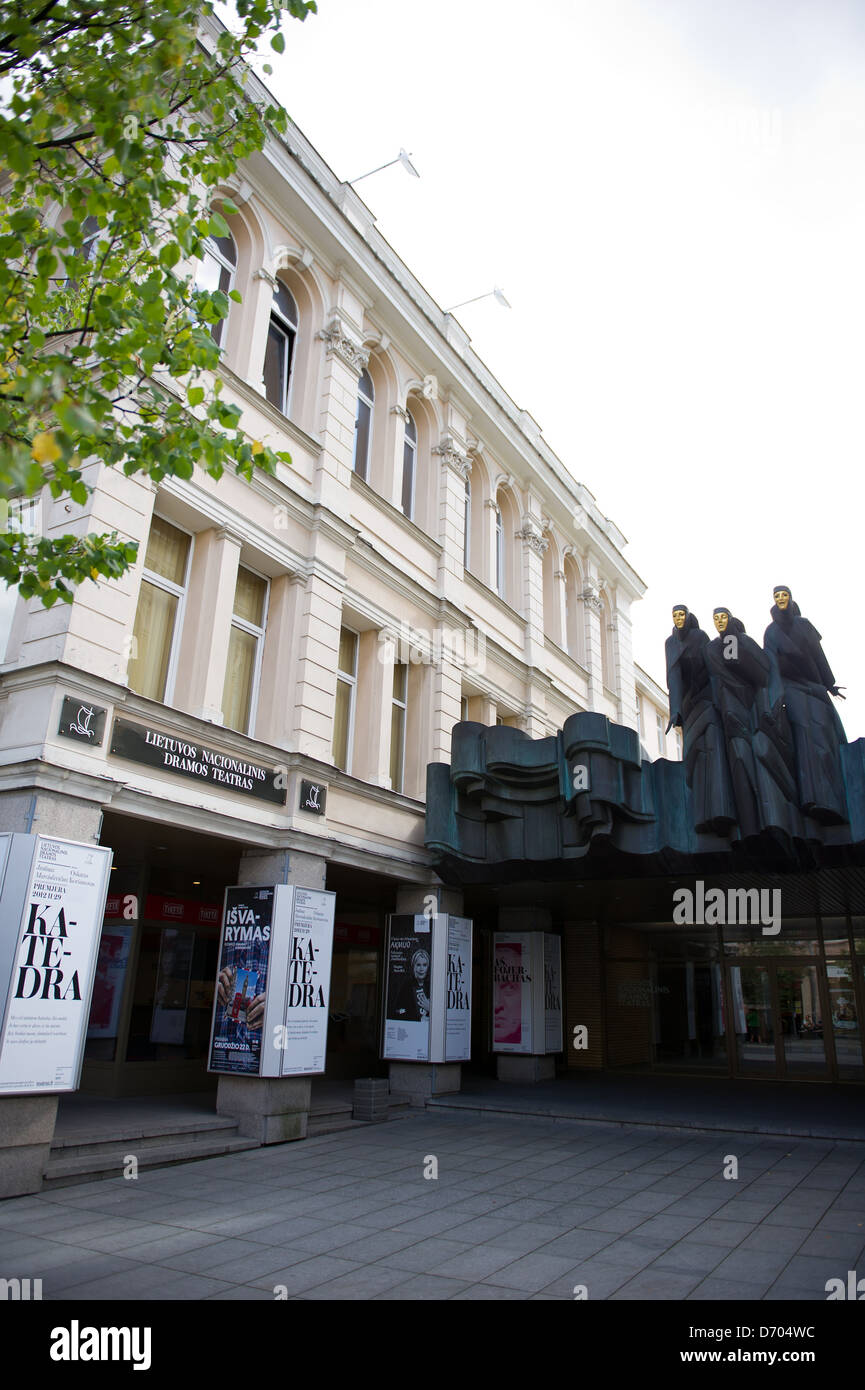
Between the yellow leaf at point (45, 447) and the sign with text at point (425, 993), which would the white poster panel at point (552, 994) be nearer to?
the sign with text at point (425, 993)

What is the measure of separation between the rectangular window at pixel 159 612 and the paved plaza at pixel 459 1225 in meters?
5.72

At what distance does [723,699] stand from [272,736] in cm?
650

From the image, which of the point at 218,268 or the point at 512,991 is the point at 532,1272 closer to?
the point at 512,991

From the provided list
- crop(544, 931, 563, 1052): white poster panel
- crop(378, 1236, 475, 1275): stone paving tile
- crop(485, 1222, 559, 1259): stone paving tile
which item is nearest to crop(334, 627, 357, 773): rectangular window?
crop(544, 931, 563, 1052): white poster panel

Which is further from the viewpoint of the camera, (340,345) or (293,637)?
(340,345)

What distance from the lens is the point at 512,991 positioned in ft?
58.1

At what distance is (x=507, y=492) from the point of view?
22.1 meters

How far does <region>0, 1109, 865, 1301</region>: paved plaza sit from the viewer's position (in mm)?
5957

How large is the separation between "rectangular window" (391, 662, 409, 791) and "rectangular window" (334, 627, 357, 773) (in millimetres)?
1111

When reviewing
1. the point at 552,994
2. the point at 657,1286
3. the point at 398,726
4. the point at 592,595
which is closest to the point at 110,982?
the point at 398,726

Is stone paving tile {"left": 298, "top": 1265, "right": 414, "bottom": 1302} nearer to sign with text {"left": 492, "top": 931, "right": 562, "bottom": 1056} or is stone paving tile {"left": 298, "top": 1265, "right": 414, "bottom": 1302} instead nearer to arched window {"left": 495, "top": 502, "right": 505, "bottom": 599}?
sign with text {"left": 492, "top": 931, "right": 562, "bottom": 1056}

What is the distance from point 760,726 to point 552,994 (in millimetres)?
8342
